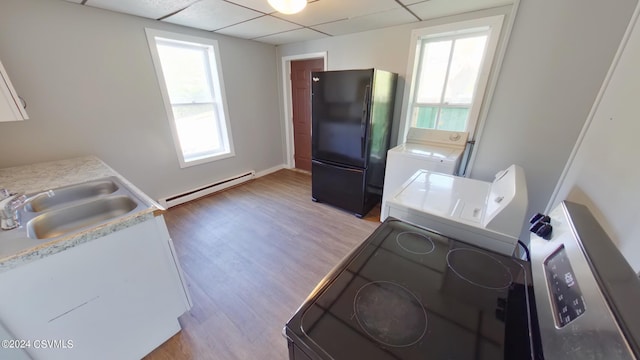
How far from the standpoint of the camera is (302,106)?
12.7 feet

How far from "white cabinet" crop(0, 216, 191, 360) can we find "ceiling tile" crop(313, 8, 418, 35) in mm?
2590

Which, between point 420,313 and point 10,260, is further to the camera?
point 10,260

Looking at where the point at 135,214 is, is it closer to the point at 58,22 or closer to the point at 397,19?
the point at 58,22

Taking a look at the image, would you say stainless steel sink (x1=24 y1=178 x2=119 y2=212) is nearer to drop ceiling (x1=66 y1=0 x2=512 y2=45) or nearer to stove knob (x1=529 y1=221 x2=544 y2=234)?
drop ceiling (x1=66 y1=0 x2=512 y2=45)

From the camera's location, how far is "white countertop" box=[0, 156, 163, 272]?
0.86 metres

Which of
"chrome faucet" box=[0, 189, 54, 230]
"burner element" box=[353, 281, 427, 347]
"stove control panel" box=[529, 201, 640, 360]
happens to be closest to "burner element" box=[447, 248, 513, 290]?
"stove control panel" box=[529, 201, 640, 360]

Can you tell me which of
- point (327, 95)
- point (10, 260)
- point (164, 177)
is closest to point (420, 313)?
point (10, 260)

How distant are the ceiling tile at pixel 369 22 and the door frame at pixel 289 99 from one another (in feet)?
1.84

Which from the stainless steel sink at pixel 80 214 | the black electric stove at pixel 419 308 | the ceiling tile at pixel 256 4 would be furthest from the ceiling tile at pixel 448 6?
the stainless steel sink at pixel 80 214

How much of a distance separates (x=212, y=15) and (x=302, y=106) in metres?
1.87

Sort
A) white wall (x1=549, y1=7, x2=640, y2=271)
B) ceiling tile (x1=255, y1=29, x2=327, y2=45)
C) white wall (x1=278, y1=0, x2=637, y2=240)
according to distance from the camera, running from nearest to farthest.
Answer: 1. white wall (x1=549, y1=7, x2=640, y2=271)
2. white wall (x1=278, y1=0, x2=637, y2=240)
3. ceiling tile (x1=255, y1=29, x2=327, y2=45)

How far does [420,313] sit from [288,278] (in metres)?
1.38

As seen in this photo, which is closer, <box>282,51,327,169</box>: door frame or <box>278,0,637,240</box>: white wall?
<box>278,0,637,240</box>: white wall

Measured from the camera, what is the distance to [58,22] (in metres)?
1.91
